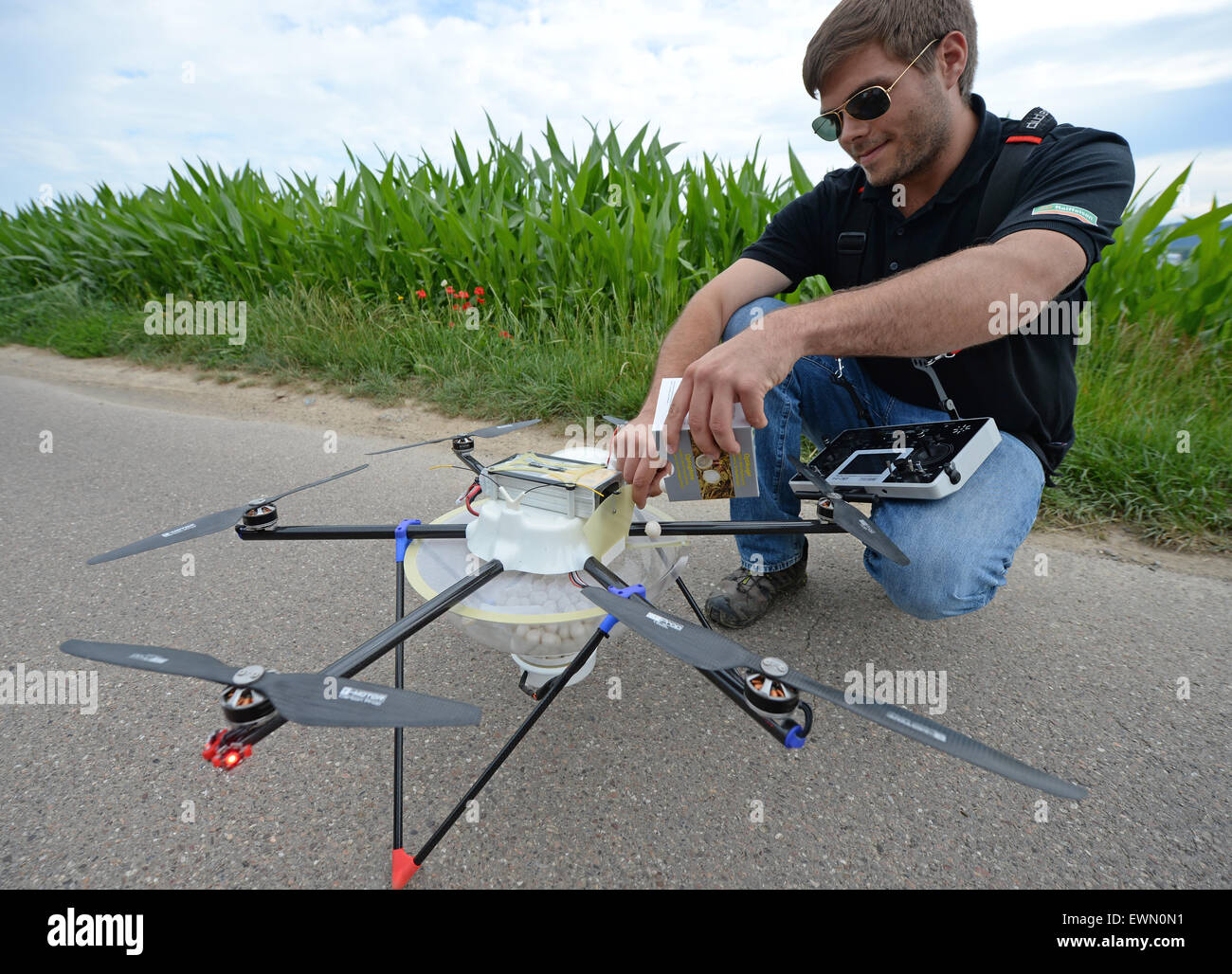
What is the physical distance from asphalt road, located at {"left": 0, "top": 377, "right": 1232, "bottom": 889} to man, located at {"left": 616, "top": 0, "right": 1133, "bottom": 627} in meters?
0.41

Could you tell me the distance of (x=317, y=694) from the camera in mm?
1014

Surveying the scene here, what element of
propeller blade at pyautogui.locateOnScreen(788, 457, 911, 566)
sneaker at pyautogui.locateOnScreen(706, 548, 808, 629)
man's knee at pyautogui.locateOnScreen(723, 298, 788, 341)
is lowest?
sneaker at pyautogui.locateOnScreen(706, 548, 808, 629)

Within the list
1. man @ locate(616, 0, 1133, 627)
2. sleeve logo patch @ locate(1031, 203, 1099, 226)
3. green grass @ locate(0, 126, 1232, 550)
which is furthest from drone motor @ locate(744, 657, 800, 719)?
green grass @ locate(0, 126, 1232, 550)

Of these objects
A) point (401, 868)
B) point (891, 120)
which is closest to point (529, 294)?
point (891, 120)

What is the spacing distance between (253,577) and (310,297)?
3884mm

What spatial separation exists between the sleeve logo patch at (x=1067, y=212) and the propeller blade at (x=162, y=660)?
2.03 metres

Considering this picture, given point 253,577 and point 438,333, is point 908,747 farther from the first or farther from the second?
point 438,333

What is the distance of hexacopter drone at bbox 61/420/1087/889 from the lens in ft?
3.24

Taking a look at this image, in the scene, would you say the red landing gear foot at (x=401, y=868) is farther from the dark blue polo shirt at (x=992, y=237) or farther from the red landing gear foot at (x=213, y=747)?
the dark blue polo shirt at (x=992, y=237)

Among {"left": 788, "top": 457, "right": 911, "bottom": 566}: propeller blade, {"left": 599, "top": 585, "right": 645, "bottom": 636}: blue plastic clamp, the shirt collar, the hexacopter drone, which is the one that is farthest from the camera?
the shirt collar

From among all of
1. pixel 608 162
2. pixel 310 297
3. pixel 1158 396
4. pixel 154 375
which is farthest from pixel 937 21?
pixel 154 375

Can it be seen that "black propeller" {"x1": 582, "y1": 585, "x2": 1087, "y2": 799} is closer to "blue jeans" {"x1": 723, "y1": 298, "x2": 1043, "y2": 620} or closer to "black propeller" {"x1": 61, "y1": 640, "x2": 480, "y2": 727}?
"black propeller" {"x1": 61, "y1": 640, "x2": 480, "y2": 727}

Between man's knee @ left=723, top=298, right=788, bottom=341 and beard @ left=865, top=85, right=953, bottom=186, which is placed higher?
beard @ left=865, top=85, right=953, bottom=186
